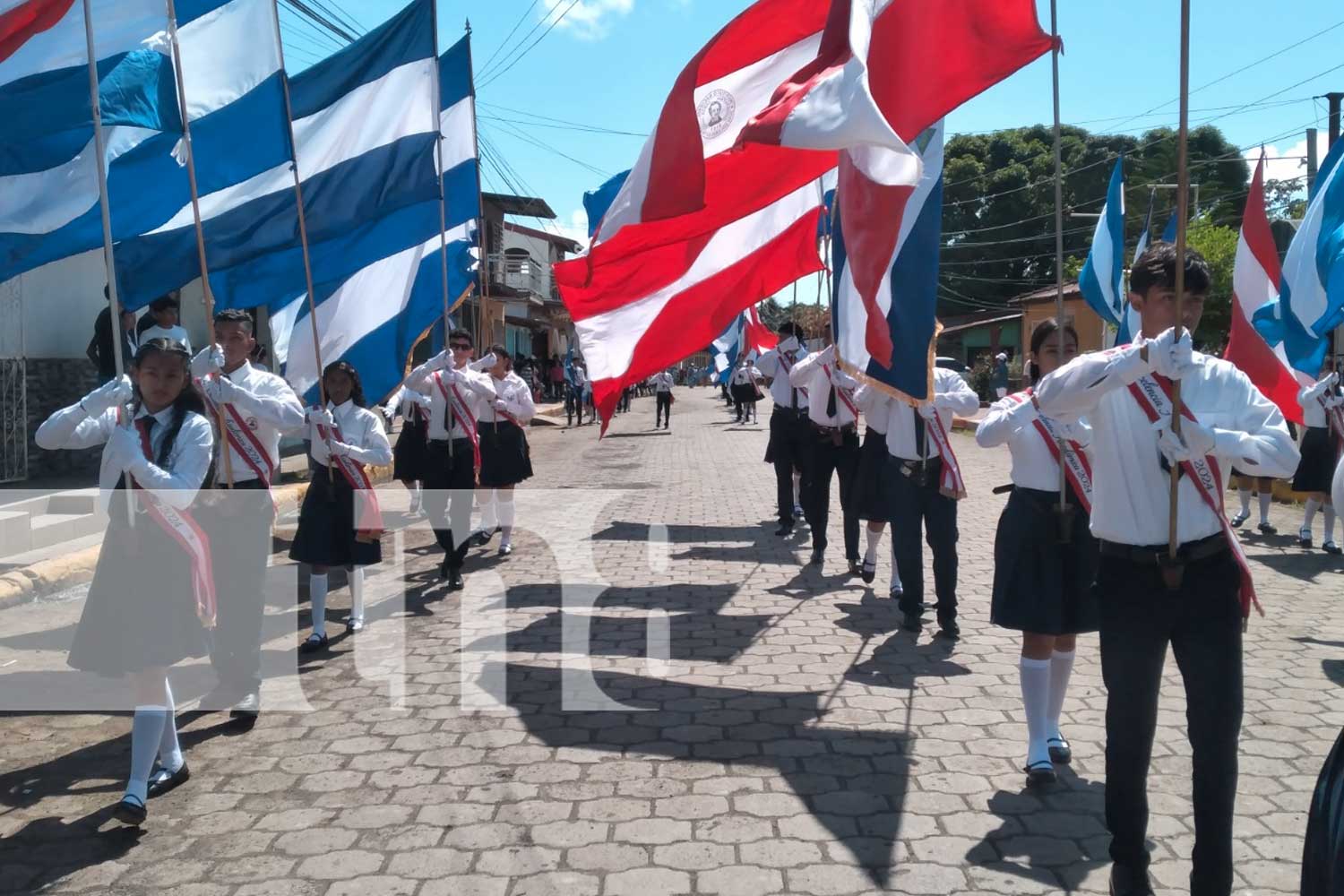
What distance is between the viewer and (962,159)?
168ft

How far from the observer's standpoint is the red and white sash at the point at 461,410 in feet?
28.6

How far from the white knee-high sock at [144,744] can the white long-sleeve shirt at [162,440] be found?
32.5 inches

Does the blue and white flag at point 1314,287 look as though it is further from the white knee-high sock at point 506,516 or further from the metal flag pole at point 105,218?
the metal flag pole at point 105,218

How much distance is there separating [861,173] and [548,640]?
11.3ft

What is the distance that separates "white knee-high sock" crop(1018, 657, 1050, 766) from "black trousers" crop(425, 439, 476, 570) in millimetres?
4882

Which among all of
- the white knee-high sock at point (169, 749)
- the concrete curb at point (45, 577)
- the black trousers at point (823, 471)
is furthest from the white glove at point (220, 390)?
the black trousers at point (823, 471)

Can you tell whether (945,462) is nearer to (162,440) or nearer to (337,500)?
(337,500)

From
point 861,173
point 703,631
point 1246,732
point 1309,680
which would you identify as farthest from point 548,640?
point 1309,680

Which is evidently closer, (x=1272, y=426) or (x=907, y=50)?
(x=1272, y=426)

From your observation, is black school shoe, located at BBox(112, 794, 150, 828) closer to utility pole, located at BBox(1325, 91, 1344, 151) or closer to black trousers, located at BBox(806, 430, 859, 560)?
black trousers, located at BBox(806, 430, 859, 560)

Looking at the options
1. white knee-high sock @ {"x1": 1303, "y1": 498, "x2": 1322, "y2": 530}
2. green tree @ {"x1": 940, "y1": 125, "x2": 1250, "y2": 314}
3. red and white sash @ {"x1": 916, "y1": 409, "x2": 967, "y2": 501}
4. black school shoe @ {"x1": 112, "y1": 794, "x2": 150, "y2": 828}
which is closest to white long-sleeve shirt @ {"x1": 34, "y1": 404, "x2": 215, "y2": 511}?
black school shoe @ {"x1": 112, "y1": 794, "x2": 150, "y2": 828}

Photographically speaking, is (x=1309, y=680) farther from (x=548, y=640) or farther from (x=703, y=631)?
(x=548, y=640)

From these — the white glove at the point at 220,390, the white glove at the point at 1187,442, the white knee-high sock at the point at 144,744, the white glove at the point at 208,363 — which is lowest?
the white knee-high sock at the point at 144,744

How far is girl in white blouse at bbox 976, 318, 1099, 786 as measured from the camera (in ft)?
13.8
